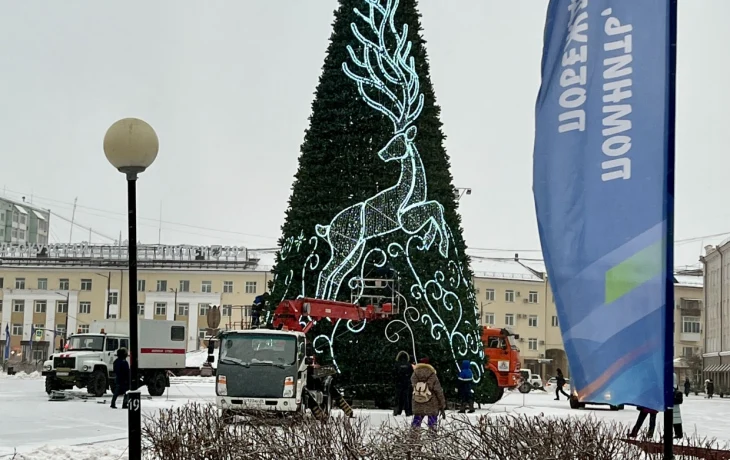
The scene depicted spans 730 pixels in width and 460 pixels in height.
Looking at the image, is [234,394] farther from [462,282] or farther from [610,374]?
[610,374]

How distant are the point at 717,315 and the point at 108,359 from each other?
5798 cm

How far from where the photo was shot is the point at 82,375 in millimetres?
34531

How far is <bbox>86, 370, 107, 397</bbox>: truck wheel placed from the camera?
113 feet

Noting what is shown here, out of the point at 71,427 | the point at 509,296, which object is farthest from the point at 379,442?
the point at 509,296

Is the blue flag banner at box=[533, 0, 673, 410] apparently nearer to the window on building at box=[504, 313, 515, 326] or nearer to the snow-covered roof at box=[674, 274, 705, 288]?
the window on building at box=[504, 313, 515, 326]

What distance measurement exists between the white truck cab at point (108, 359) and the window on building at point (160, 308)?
2244 inches

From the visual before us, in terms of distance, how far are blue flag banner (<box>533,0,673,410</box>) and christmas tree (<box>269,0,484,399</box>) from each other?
20.1 meters

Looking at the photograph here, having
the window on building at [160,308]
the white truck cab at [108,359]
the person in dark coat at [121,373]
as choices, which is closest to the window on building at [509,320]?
the window on building at [160,308]

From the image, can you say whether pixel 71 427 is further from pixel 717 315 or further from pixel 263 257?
pixel 263 257

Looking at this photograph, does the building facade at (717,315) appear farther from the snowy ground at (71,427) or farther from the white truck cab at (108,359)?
the white truck cab at (108,359)

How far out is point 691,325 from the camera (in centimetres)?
10200

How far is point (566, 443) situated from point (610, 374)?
7.06ft

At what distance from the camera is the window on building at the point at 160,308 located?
98.2m

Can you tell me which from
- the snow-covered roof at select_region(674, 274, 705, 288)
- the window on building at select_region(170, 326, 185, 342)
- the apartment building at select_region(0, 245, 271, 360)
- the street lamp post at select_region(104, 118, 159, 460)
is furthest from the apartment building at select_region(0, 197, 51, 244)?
the street lamp post at select_region(104, 118, 159, 460)
